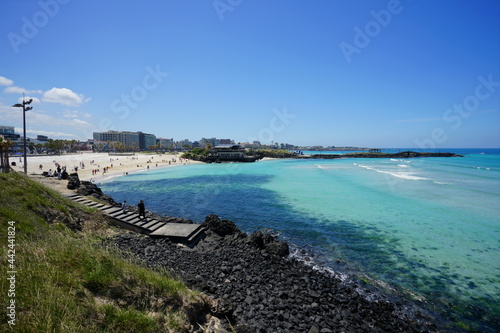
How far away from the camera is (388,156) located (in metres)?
136

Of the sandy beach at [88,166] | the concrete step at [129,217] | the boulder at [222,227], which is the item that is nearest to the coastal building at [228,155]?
the sandy beach at [88,166]

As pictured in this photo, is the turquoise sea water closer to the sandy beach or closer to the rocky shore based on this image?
the rocky shore

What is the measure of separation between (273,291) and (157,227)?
9.07 meters

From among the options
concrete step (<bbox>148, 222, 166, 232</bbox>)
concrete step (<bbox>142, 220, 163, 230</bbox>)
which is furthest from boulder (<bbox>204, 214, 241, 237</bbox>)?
concrete step (<bbox>142, 220, 163, 230</bbox>)

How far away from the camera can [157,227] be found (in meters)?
14.8

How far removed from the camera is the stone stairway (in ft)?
43.8

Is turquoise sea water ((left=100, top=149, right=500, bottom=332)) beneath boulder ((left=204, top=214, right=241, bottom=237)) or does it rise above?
beneath

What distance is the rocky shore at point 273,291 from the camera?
7230 mm

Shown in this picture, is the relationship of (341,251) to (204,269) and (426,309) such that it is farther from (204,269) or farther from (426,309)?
(204,269)

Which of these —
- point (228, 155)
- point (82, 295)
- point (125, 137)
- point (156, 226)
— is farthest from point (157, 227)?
point (125, 137)

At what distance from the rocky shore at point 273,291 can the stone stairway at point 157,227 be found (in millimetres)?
591

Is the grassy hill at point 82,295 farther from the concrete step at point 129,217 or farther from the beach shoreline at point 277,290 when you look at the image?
the concrete step at point 129,217

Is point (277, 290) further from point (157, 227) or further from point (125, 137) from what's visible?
point (125, 137)

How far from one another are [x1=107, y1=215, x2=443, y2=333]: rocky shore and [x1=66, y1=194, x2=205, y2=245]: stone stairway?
0.59 m
